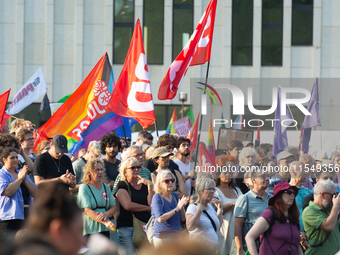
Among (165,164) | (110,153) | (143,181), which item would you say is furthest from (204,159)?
(143,181)

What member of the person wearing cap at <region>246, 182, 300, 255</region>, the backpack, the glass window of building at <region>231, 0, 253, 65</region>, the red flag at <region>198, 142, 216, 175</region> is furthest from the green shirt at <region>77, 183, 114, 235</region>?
the glass window of building at <region>231, 0, 253, 65</region>

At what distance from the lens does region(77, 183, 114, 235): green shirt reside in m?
6.34


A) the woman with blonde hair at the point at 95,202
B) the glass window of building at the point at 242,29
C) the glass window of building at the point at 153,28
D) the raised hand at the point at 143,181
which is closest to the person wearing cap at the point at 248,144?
the raised hand at the point at 143,181

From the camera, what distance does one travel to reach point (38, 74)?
13.4 m

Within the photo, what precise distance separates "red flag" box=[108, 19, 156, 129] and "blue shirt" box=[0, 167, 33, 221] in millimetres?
3511

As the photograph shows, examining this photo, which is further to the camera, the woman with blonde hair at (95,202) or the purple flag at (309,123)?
the purple flag at (309,123)

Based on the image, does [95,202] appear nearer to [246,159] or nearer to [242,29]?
[246,159]

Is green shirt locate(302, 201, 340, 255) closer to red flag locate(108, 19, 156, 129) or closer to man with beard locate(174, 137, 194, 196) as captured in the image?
man with beard locate(174, 137, 194, 196)

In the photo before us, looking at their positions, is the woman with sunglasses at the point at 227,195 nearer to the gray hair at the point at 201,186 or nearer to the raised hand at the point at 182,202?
the gray hair at the point at 201,186

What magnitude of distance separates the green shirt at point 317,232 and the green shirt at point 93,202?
2.32 m

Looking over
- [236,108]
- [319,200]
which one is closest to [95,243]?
[319,200]

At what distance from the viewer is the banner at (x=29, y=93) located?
1287 cm

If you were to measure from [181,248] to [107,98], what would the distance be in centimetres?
875

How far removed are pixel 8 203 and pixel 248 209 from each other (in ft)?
9.07
